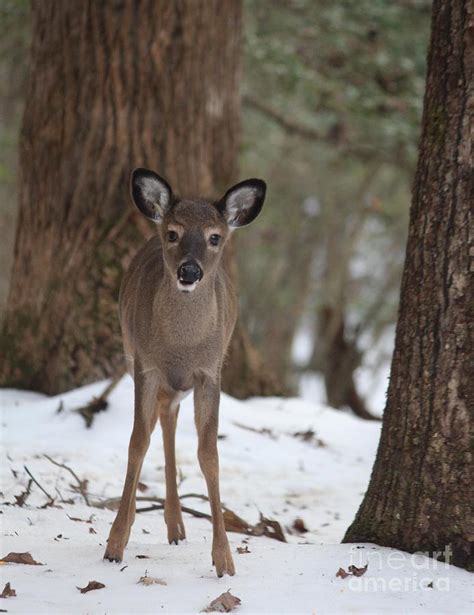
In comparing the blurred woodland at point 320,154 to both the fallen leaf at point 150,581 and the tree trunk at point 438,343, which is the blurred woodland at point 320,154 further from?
the fallen leaf at point 150,581

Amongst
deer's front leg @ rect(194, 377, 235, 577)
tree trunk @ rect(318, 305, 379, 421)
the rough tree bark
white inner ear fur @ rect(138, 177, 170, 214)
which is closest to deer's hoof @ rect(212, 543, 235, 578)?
deer's front leg @ rect(194, 377, 235, 577)

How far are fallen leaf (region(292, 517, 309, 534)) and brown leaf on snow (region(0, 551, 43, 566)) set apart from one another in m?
2.09

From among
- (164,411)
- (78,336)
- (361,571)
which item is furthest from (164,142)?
(361,571)

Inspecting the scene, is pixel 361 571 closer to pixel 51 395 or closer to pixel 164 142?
pixel 51 395

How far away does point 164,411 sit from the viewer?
5.56 metres

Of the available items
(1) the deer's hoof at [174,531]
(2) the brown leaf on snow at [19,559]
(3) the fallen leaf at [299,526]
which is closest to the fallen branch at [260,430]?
(3) the fallen leaf at [299,526]

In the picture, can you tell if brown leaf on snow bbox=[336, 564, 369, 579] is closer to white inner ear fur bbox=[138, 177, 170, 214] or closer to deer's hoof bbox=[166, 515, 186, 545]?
deer's hoof bbox=[166, 515, 186, 545]

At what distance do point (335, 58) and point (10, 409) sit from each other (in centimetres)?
720

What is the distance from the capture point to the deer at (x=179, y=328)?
4934 millimetres

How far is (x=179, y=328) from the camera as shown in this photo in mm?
5105

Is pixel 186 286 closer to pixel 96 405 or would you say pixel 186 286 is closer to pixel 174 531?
pixel 174 531

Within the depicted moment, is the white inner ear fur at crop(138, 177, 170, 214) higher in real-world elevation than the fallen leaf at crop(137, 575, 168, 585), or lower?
higher

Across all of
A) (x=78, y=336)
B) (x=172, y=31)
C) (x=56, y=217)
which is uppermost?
(x=172, y=31)

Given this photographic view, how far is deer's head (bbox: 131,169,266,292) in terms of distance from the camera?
496 centimetres
